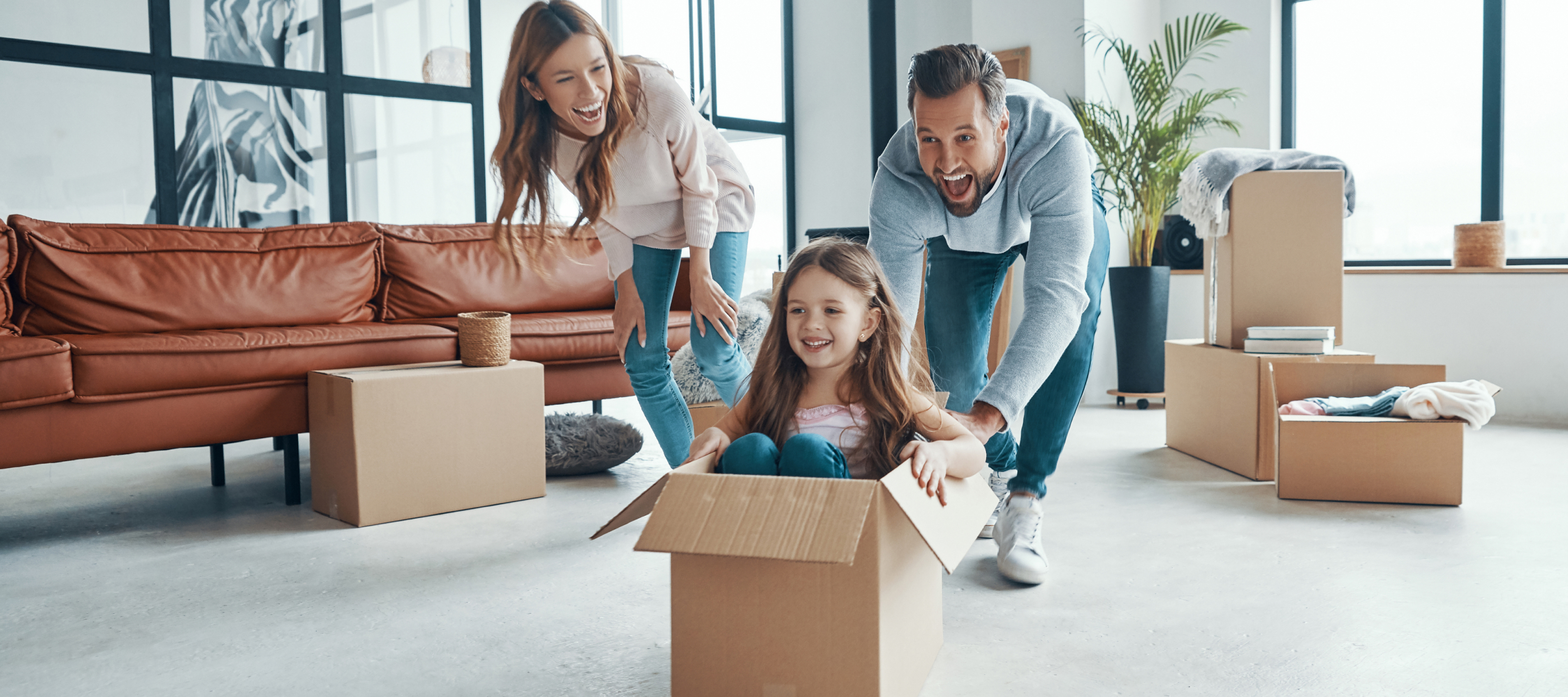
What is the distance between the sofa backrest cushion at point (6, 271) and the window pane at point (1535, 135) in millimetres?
4987

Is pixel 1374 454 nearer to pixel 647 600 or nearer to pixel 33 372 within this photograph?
pixel 647 600

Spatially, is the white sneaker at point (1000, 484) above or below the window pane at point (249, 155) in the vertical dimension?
below

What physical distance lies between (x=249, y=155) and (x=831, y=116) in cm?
312

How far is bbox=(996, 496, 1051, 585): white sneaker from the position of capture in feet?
5.40

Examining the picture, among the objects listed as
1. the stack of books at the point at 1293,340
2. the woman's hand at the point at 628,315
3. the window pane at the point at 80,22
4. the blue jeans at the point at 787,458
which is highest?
the window pane at the point at 80,22

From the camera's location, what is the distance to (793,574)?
3.52 ft

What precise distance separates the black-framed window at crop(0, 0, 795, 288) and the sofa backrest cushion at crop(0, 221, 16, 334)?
61.9 inches

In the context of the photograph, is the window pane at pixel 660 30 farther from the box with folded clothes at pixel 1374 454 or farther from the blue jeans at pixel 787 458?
the blue jeans at pixel 787 458

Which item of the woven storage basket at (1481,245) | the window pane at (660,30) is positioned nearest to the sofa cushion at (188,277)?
the window pane at (660,30)

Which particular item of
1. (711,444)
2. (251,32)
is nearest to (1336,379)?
(711,444)

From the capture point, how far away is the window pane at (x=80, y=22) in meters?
3.66

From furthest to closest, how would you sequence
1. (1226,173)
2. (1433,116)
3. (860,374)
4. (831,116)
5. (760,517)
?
(831,116) < (1433,116) < (1226,173) < (860,374) < (760,517)

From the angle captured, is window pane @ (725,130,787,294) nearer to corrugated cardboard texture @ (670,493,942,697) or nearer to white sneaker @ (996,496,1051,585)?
white sneaker @ (996,496,1051,585)

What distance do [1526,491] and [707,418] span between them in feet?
6.69
